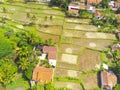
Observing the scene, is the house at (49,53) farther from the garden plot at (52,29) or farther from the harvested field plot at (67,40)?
the garden plot at (52,29)

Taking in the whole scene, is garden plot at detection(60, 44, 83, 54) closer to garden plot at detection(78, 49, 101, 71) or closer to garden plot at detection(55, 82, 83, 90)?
garden plot at detection(78, 49, 101, 71)

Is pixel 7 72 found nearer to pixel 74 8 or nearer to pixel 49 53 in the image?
pixel 49 53

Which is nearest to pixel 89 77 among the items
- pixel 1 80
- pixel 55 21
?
pixel 1 80

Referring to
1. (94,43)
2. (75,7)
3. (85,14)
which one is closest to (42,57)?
(94,43)

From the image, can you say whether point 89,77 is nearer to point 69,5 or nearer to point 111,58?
point 111,58

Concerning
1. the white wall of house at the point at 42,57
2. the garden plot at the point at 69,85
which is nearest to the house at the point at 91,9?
the white wall of house at the point at 42,57

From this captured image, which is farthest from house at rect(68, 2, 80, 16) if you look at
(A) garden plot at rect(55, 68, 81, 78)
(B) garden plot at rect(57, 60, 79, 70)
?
(A) garden plot at rect(55, 68, 81, 78)
